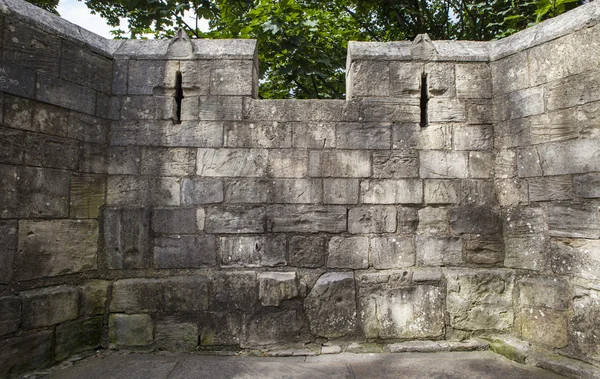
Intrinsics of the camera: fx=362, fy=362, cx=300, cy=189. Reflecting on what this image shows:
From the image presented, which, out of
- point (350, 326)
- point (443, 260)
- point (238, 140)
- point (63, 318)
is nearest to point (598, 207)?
point (443, 260)

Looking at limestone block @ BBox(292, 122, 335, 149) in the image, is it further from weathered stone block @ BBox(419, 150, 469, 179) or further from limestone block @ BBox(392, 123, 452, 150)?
weathered stone block @ BBox(419, 150, 469, 179)

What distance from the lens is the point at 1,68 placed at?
2805 millimetres

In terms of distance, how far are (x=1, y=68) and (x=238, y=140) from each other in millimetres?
1928

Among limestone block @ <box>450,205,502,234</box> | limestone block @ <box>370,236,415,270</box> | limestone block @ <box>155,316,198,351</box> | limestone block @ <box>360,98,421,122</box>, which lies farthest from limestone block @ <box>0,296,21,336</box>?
limestone block @ <box>450,205,502,234</box>

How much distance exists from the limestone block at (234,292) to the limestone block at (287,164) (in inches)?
40.7

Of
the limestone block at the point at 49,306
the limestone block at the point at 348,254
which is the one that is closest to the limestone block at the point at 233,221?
the limestone block at the point at 348,254

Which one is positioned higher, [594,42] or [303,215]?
[594,42]

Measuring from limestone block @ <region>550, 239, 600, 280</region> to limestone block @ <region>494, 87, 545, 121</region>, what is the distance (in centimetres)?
120

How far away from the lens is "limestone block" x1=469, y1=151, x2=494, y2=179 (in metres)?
3.60

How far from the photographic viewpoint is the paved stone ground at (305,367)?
9.37 feet

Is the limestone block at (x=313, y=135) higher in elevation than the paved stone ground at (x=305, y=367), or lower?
higher

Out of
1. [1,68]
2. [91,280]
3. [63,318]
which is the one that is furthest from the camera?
[91,280]

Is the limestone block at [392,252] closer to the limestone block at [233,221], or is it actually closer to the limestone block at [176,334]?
the limestone block at [233,221]

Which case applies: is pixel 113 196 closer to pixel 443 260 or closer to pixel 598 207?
pixel 443 260
